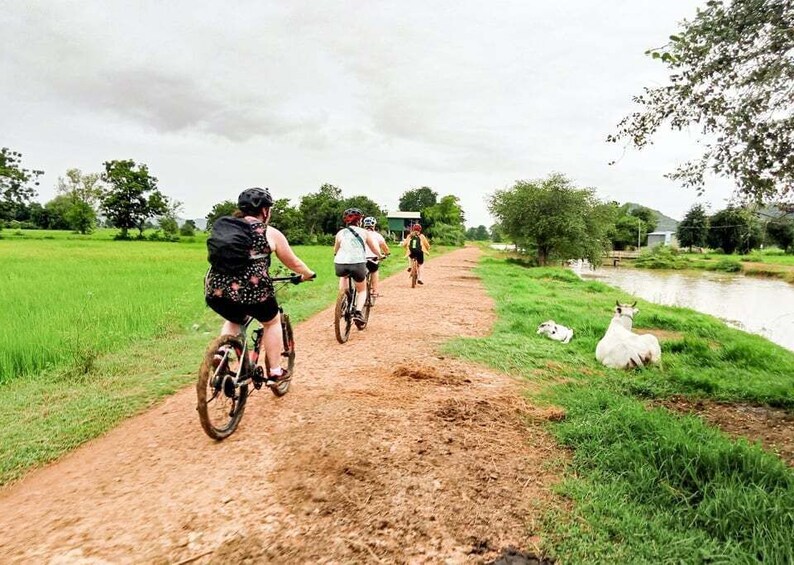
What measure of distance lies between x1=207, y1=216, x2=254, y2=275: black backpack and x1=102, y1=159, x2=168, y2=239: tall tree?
60.2 m

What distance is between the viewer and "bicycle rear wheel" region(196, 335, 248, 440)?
318 centimetres

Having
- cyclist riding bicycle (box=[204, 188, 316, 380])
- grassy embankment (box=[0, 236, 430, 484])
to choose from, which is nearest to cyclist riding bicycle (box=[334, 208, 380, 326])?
grassy embankment (box=[0, 236, 430, 484])

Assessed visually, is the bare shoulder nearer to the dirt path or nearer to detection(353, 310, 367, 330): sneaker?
the dirt path

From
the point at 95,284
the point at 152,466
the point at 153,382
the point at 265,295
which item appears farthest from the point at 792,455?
the point at 95,284

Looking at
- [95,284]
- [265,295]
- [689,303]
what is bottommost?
[689,303]

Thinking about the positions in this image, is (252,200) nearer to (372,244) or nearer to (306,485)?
(306,485)

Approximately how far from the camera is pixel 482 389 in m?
4.74

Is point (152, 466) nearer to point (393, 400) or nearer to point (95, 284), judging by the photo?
point (393, 400)

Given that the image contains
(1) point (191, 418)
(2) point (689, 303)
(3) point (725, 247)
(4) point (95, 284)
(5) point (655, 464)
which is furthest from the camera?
(3) point (725, 247)

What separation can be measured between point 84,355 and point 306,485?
13.3 ft

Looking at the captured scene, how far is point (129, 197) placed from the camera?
2181 inches

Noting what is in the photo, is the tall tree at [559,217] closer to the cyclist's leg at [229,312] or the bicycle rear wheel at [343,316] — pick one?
the bicycle rear wheel at [343,316]

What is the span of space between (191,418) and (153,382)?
132 cm

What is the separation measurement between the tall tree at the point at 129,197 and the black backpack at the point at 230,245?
6016 centimetres
